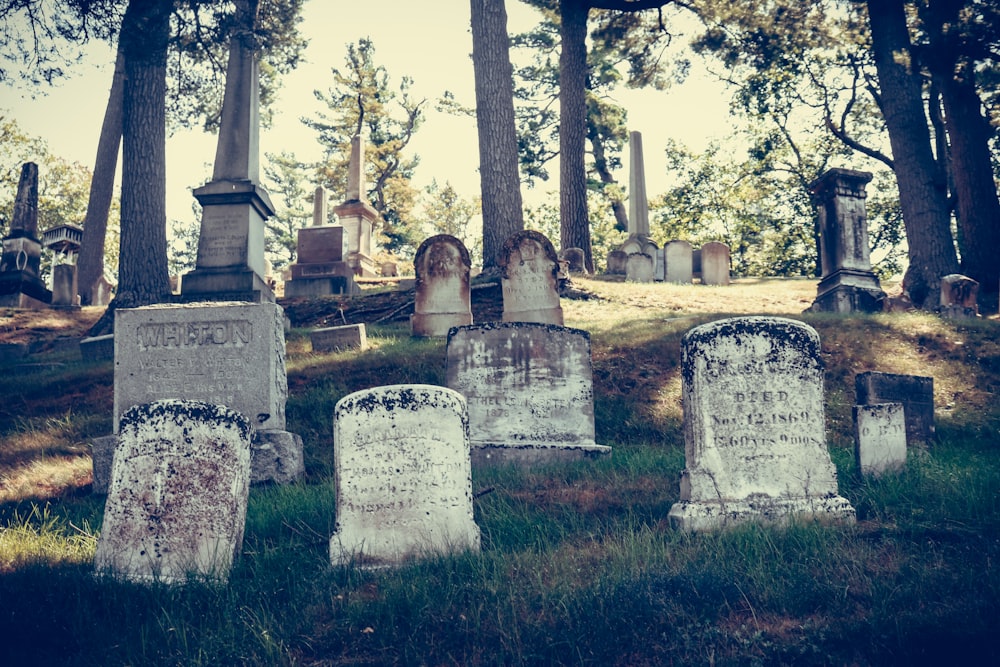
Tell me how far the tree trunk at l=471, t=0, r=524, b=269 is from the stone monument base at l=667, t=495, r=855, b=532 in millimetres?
10997

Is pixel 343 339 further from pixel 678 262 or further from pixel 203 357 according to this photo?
pixel 678 262

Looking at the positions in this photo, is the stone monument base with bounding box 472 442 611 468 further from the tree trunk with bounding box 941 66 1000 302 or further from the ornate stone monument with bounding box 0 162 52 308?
the ornate stone monument with bounding box 0 162 52 308

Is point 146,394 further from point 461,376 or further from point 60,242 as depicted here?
point 60,242

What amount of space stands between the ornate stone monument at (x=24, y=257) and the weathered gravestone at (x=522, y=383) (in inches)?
666

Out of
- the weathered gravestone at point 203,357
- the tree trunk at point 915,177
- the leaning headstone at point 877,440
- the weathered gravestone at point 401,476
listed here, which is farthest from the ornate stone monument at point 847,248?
the weathered gravestone at point 401,476

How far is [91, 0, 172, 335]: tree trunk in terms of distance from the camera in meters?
14.4

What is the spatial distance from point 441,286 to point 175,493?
8.16 m

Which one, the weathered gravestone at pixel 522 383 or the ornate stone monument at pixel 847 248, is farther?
the ornate stone monument at pixel 847 248

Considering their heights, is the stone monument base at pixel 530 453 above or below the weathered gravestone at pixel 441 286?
below

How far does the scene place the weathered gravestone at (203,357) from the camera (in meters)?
7.05

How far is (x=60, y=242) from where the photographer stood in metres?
24.4

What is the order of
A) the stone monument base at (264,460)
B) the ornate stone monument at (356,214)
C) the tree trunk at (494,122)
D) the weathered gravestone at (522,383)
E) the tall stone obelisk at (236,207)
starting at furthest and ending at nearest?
the ornate stone monument at (356,214) < the tree trunk at (494,122) < the tall stone obelisk at (236,207) < the weathered gravestone at (522,383) < the stone monument base at (264,460)

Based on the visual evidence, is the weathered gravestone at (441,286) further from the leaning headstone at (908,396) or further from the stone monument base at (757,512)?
the stone monument base at (757,512)

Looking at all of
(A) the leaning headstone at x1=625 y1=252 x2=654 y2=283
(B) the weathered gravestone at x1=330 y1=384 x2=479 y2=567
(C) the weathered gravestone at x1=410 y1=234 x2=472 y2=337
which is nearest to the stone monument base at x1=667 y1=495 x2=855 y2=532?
(B) the weathered gravestone at x1=330 y1=384 x2=479 y2=567
